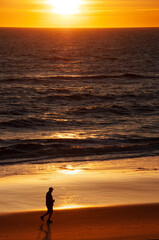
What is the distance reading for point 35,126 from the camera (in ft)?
108

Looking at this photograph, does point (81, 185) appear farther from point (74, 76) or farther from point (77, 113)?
point (74, 76)

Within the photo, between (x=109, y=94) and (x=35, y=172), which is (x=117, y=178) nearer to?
(x=35, y=172)

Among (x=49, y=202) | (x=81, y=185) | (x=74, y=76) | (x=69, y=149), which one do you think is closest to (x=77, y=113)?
(x=69, y=149)

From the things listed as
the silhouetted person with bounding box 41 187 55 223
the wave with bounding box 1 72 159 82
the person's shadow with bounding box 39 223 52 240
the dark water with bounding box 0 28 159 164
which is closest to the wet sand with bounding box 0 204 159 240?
the person's shadow with bounding box 39 223 52 240

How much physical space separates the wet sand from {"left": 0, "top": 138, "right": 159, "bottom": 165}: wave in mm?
10139

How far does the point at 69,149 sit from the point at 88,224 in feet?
43.8

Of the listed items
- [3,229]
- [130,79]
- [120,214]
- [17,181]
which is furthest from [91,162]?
[130,79]

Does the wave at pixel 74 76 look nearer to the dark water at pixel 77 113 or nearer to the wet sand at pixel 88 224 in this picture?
the dark water at pixel 77 113

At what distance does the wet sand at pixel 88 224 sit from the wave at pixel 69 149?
10139mm

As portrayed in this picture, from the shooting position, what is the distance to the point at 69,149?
26.3 metres

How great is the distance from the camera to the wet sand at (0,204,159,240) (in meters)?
12.0

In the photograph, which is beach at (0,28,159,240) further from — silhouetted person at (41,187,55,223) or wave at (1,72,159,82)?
wave at (1,72,159,82)

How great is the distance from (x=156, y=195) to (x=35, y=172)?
695cm

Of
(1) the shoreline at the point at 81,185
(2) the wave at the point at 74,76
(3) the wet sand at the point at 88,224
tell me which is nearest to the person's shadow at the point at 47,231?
(3) the wet sand at the point at 88,224
